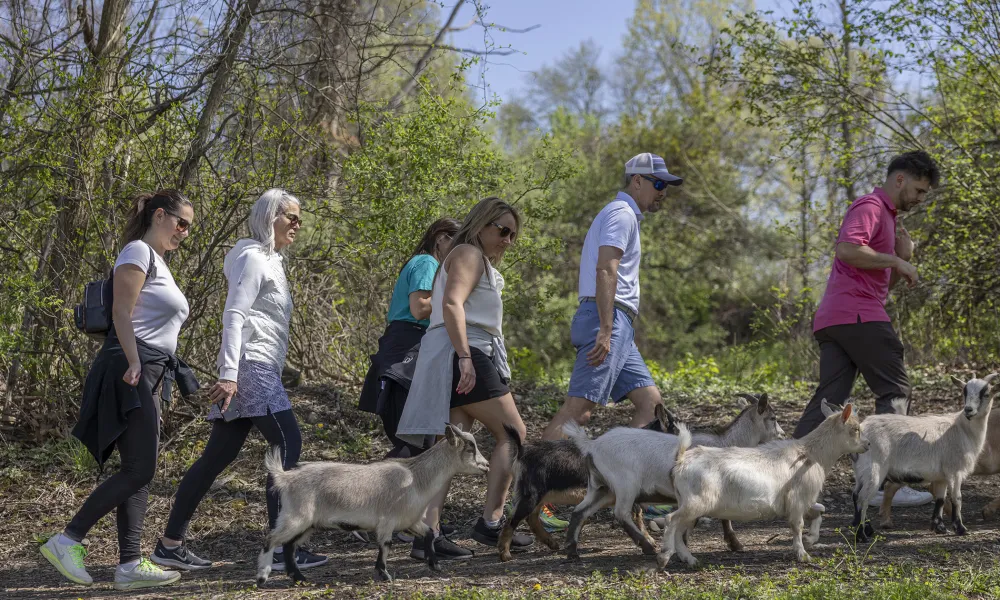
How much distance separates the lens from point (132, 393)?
17.0 feet

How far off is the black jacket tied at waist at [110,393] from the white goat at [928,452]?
433 cm

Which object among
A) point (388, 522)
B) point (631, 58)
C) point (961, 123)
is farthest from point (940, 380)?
point (631, 58)

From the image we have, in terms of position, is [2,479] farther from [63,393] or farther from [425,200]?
[425,200]

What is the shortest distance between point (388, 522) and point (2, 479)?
14.2 ft

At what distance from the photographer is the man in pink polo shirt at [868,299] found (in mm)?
6211

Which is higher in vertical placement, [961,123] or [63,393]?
[961,123]

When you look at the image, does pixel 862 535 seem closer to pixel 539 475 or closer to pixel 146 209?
pixel 539 475

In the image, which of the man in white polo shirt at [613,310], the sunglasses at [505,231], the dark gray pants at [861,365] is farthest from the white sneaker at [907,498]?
the sunglasses at [505,231]

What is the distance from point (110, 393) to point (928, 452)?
16.4 feet

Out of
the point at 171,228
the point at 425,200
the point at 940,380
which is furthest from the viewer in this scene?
the point at 940,380

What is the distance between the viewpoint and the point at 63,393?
8430 millimetres

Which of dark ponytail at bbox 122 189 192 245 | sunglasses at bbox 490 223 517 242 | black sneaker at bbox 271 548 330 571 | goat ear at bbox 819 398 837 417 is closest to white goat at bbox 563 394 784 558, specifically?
goat ear at bbox 819 398 837 417

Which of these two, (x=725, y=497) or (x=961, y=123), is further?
(x=961, y=123)

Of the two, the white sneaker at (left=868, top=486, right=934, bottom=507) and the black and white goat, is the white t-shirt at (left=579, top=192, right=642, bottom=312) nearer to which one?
the black and white goat
